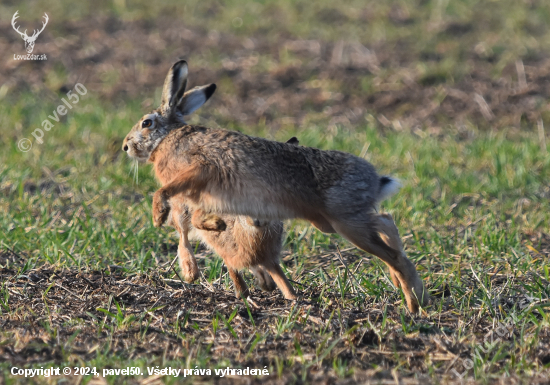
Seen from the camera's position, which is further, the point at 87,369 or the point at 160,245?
the point at 160,245

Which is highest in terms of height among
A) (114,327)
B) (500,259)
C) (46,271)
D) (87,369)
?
(87,369)

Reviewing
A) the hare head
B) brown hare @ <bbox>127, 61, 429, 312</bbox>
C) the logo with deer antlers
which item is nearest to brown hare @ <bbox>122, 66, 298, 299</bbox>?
the hare head

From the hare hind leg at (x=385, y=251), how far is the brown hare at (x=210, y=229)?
49cm

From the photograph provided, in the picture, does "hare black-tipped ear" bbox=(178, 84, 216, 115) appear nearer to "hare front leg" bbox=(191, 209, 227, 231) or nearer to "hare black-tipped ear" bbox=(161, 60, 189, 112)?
"hare black-tipped ear" bbox=(161, 60, 189, 112)

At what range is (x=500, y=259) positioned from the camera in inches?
209

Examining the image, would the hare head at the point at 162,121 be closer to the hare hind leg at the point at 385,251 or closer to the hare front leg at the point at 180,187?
the hare front leg at the point at 180,187

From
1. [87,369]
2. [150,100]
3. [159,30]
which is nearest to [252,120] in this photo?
[150,100]

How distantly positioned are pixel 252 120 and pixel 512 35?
543 cm

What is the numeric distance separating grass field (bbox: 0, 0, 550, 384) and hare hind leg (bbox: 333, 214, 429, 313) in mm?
100

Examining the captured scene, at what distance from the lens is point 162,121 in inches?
198

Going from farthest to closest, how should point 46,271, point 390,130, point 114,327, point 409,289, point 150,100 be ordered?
point 150,100 → point 390,130 → point 46,271 → point 409,289 → point 114,327

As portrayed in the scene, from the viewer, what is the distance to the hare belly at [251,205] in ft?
14.6

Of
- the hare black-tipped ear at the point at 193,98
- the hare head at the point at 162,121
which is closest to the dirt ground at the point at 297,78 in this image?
the hare black-tipped ear at the point at 193,98

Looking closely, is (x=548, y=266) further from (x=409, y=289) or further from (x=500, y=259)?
(x=409, y=289)
